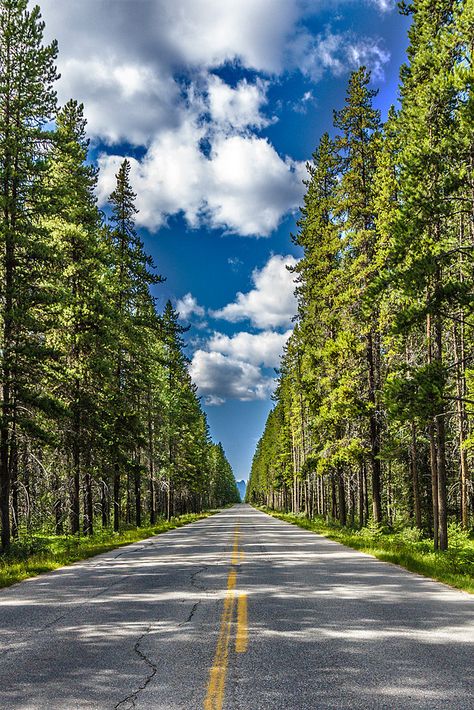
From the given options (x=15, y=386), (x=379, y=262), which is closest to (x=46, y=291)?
(x=15, y=386)

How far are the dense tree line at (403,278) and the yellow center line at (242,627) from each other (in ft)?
23.5

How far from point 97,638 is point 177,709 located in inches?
98.7

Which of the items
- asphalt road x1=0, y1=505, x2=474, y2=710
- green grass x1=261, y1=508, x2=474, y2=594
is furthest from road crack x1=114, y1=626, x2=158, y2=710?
green grass x1=261, y1=508, x2=474, y2=594

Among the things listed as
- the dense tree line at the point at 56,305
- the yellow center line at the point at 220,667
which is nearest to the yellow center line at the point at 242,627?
the yellow center line at the point at 220,667

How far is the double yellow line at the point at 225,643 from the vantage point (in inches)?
171

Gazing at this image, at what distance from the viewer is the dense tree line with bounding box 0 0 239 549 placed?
16.9 metres

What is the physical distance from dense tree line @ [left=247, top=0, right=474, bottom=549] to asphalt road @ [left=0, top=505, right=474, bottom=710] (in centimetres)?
610

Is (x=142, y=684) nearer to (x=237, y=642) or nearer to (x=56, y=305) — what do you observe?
(x=237, y=642)

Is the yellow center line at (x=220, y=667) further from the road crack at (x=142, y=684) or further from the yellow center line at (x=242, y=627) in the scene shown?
the road crack at (x=142, y=684)

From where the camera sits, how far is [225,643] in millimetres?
5910

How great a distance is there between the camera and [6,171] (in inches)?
664

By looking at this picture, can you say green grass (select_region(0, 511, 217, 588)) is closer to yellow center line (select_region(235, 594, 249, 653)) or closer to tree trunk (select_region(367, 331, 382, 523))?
yellow center line (select_region(235, 594, 249, 653))

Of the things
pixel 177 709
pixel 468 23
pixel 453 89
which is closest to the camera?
pixel 177 709

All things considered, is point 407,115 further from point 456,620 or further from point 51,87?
point 456,620
